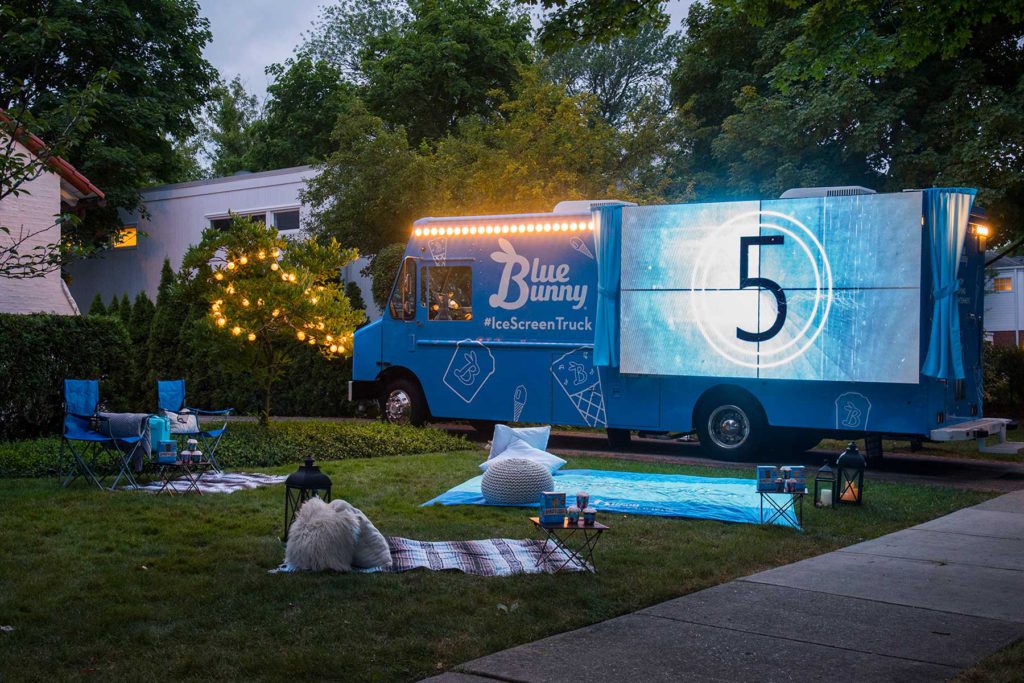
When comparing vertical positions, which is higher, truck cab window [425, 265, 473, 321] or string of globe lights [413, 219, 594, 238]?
string of globe lights [413, 219, 594, 238]

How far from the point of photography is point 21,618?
5805 millimetres

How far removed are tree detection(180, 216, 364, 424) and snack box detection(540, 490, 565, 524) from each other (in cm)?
823

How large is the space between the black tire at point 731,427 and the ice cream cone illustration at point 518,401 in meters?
2.62

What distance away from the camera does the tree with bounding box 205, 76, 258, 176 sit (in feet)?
192

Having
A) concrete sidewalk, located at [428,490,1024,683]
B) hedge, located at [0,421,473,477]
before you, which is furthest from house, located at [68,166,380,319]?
concrete sidewalk, located at [428,490,1024,683]

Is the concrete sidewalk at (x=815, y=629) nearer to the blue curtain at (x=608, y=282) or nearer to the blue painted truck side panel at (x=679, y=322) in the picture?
the blue painted truck side panel at (x=679, y=322)

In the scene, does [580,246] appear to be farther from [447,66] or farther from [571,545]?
[447,66]

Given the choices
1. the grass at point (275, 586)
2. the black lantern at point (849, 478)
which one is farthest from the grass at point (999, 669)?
the black lantern at point (849, 478)

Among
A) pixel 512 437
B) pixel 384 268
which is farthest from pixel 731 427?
pixel 384 268

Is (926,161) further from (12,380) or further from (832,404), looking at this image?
(12,380)

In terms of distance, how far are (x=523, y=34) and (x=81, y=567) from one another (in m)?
34.6

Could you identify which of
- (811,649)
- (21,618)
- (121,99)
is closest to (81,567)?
(21,618)

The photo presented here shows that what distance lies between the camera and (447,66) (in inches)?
1415

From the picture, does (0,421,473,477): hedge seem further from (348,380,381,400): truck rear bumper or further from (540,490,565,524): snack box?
(540,490,565,524): snack box
